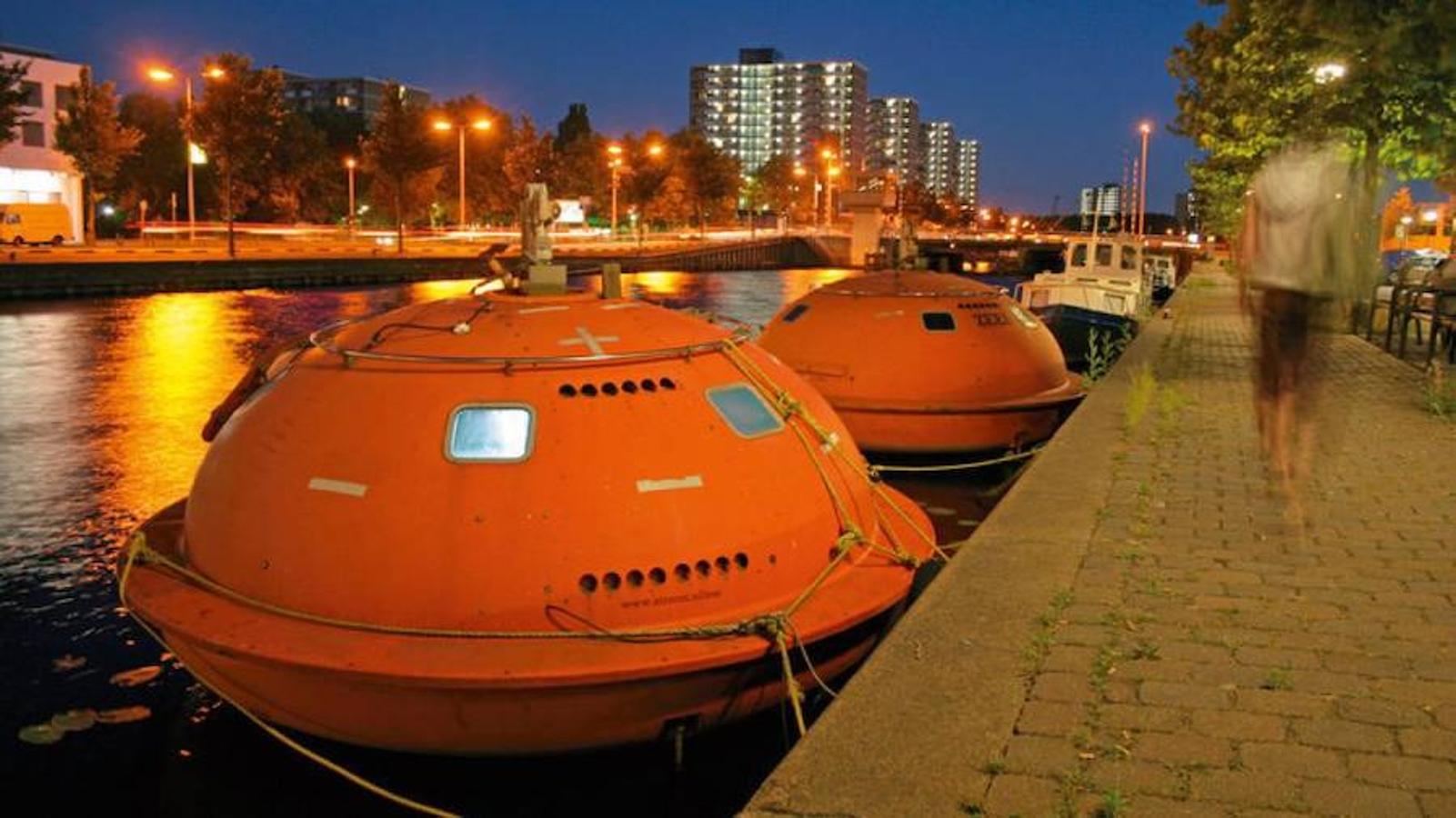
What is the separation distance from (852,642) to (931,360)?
6.90 meters

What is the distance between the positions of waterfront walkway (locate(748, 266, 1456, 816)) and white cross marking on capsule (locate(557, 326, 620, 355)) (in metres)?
2.12

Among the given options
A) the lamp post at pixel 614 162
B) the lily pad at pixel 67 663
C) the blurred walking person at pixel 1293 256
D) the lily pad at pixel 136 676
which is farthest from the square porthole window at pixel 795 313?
the lamp post at pixel 614 162

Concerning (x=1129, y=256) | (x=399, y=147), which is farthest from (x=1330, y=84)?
(x=399, y=147)

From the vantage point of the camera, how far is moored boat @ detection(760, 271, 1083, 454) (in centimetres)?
1300

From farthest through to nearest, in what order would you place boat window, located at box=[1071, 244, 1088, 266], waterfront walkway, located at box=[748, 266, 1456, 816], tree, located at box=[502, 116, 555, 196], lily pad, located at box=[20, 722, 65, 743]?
tree, located at box=[502, 116, 555, 196] < boat window, located at box=[1071, 244, 1088, 266] < lily pad, located at box=[20, 722, 65, 743] < waterfront walkway, located at box=[748, 266, 1456, 816]

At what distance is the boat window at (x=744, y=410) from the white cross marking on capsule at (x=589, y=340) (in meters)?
0.60

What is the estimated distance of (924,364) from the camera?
13078 mm

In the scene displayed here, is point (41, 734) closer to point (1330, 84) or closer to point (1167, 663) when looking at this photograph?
point (1167, 663)

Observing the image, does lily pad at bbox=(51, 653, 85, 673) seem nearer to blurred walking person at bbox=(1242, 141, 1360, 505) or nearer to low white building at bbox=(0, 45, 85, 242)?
blurred walking person at bbox=(1242, 141, 1360, 505)

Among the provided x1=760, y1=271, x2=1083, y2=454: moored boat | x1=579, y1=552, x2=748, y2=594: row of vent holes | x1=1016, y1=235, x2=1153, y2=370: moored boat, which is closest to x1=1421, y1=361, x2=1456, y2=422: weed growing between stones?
x1=760, y1=271, x2=1083, y2=454: moored boat

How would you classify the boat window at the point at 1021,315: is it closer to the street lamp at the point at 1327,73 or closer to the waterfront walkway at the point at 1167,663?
the waterfront walkway at the point at 1167,663

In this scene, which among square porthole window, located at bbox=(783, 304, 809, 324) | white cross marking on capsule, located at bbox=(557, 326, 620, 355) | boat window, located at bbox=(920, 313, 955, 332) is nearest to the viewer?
white cross marking on capsule, located at bbox=(557, 326, 620, 355)

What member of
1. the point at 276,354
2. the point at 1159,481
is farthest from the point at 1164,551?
the point at 276,354

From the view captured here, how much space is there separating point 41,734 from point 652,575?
4.00 m
